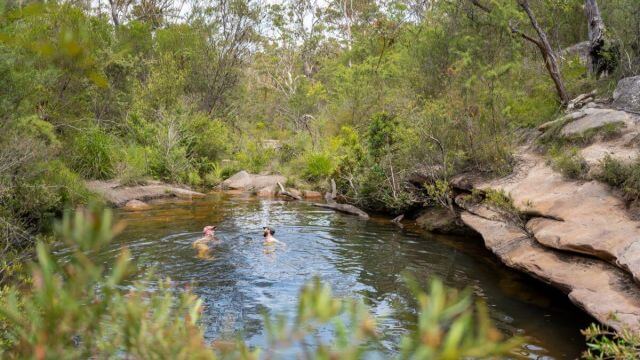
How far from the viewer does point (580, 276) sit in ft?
18.0

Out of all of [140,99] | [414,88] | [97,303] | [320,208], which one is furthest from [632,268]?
[140,99]

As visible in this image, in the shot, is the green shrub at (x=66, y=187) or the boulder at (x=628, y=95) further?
the green shrub at (x=66, y=187)

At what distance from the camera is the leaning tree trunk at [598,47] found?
35.9 ft

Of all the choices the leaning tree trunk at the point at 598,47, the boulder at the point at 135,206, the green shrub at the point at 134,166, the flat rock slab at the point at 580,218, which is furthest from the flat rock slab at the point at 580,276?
the green shrub at the point at 134,166

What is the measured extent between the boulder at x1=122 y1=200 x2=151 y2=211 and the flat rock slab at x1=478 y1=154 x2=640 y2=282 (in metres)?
9.61

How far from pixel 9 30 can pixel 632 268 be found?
7869 millimetres

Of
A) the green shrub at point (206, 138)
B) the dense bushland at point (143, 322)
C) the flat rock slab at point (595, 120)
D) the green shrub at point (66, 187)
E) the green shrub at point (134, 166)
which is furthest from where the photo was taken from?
the green shrub at point (206, 138)

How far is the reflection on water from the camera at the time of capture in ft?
18.7

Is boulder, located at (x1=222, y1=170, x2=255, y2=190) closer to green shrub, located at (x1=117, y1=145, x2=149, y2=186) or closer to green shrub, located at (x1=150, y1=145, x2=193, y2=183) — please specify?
green shrub, located at (x1=150, y1=145, x2=193, y2=183)

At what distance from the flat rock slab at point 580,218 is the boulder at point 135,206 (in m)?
9.61

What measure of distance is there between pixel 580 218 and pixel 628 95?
4.19 m

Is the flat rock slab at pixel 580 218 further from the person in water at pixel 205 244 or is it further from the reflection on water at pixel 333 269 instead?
the person in water at pixel 205 244

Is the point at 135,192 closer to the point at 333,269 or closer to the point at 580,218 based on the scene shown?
the point at 333,269

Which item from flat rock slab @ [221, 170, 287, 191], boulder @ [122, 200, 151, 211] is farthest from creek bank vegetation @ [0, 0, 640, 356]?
boulder @ [122, 200, 151, 211]
